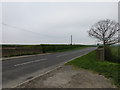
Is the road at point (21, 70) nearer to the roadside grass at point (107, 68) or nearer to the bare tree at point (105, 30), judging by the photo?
the roadside grass at point (107, 68)

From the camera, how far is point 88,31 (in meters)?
36.1

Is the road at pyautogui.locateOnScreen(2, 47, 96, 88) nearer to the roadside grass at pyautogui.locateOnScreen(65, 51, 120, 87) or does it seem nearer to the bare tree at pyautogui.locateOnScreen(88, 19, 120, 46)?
the roadside grass at pyautogui.locateOnScreen(65, 51, 120, 87)

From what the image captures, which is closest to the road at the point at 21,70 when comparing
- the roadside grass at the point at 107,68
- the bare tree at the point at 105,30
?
the roadside grass at the point at 107,68

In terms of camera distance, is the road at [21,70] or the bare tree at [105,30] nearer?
the road at [21,70]

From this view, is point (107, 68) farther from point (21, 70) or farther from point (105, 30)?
point (105, 30)

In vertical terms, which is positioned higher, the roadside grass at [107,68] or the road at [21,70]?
the roadside grass at [107,68]

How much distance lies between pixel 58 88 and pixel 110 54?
9271 mm

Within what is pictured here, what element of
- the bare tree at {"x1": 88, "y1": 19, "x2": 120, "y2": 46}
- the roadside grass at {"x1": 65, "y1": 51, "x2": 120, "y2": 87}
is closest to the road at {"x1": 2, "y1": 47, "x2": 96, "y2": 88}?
the roadside grass at {"x1": 65, "y1": 51, "x2": 120, "y2": 87}

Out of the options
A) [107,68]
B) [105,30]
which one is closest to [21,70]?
[107,68]

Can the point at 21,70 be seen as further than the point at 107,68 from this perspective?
Yes

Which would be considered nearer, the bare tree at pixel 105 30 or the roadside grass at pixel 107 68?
the roadside grass at pixel 107 68

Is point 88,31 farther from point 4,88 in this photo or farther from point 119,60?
point 4,88

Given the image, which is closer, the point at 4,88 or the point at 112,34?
the point at 4,88

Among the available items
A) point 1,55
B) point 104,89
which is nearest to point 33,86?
point 104,89
